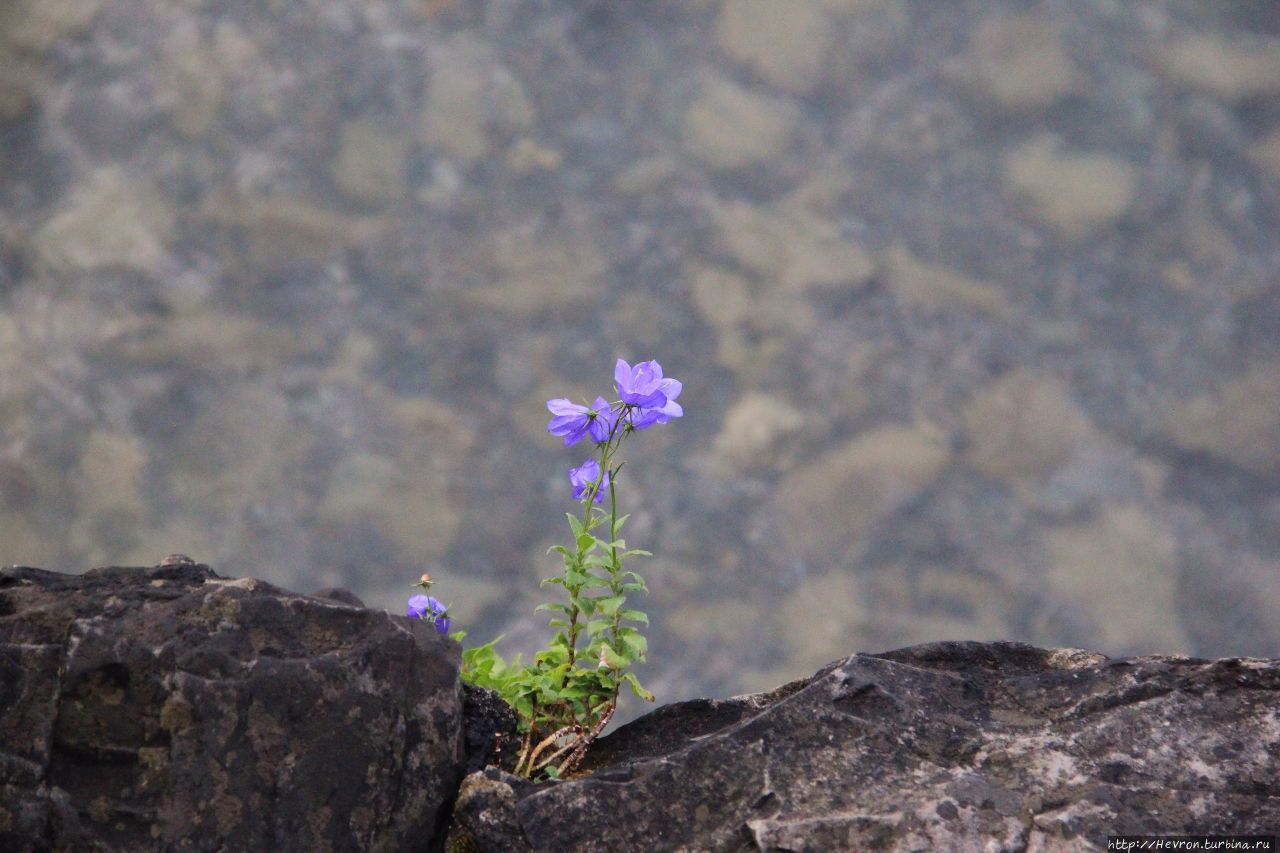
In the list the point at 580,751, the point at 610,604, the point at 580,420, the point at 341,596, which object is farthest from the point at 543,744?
the point at 580,420

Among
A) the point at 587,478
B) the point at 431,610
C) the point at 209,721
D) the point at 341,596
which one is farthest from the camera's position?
the point at 431,610

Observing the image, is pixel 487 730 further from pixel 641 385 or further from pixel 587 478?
pixel 641 385

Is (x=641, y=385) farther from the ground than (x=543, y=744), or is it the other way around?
(x=641, y=385)

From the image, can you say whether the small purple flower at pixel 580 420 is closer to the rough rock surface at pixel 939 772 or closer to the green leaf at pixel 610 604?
the green leaf at pixel 610 604

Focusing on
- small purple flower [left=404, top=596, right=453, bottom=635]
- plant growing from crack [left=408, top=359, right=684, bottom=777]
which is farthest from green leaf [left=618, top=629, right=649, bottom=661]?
small purple flower [left=404, top=596, right=453, bottom=635]

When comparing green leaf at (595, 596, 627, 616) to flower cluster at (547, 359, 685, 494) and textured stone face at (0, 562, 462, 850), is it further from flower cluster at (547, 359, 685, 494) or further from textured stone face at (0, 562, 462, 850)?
textured stone face at (0, 562, 462, 850)

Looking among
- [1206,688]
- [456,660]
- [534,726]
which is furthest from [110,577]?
[1206,688]
